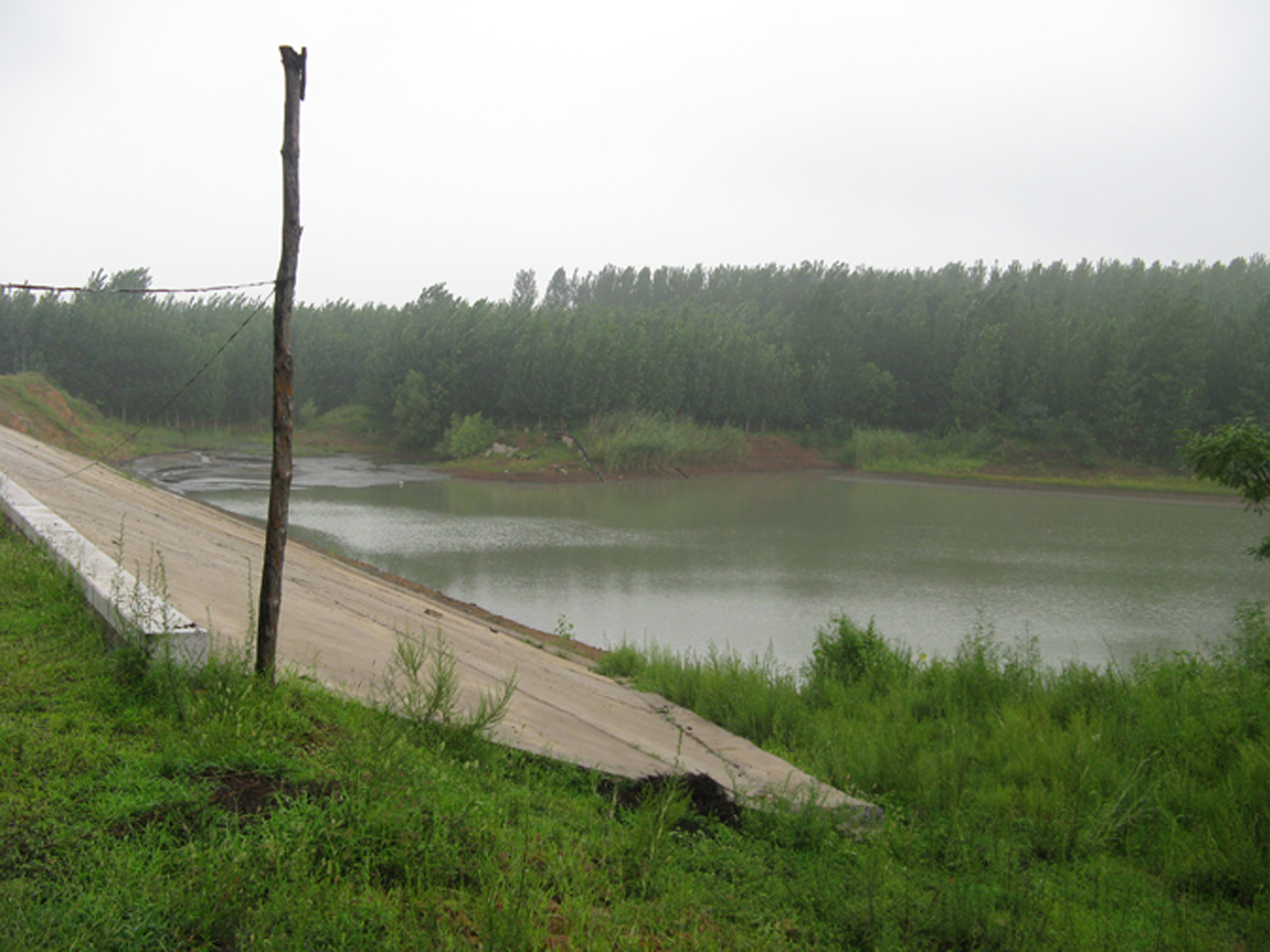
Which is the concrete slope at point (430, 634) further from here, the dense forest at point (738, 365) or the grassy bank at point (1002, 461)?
the dense forest at point (738, 365)

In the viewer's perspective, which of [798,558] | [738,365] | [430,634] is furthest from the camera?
[738,365]

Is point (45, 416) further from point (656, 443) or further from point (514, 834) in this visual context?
point (514, 834)

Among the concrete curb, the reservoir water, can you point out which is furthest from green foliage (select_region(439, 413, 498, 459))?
the concrete curb

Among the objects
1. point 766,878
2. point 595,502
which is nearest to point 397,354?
point 595,502

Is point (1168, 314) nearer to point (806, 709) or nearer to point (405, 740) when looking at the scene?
point (806, 709)

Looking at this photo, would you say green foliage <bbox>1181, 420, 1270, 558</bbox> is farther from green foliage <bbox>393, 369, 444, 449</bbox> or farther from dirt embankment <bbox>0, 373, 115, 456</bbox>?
green foliage <bbox>393, 369, 444, 449</bbox>

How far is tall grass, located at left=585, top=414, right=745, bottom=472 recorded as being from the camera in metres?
45.6

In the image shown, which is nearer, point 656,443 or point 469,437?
point 656,443

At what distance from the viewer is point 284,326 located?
15.6 ft

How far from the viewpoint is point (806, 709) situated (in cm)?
816

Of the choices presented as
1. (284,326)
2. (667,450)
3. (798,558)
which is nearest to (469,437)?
(667,450)

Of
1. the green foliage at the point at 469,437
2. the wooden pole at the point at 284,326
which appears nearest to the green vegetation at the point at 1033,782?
the wooden pole at the point at 284,326

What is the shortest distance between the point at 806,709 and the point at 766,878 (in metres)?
4.14

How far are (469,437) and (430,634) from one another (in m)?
40.0
